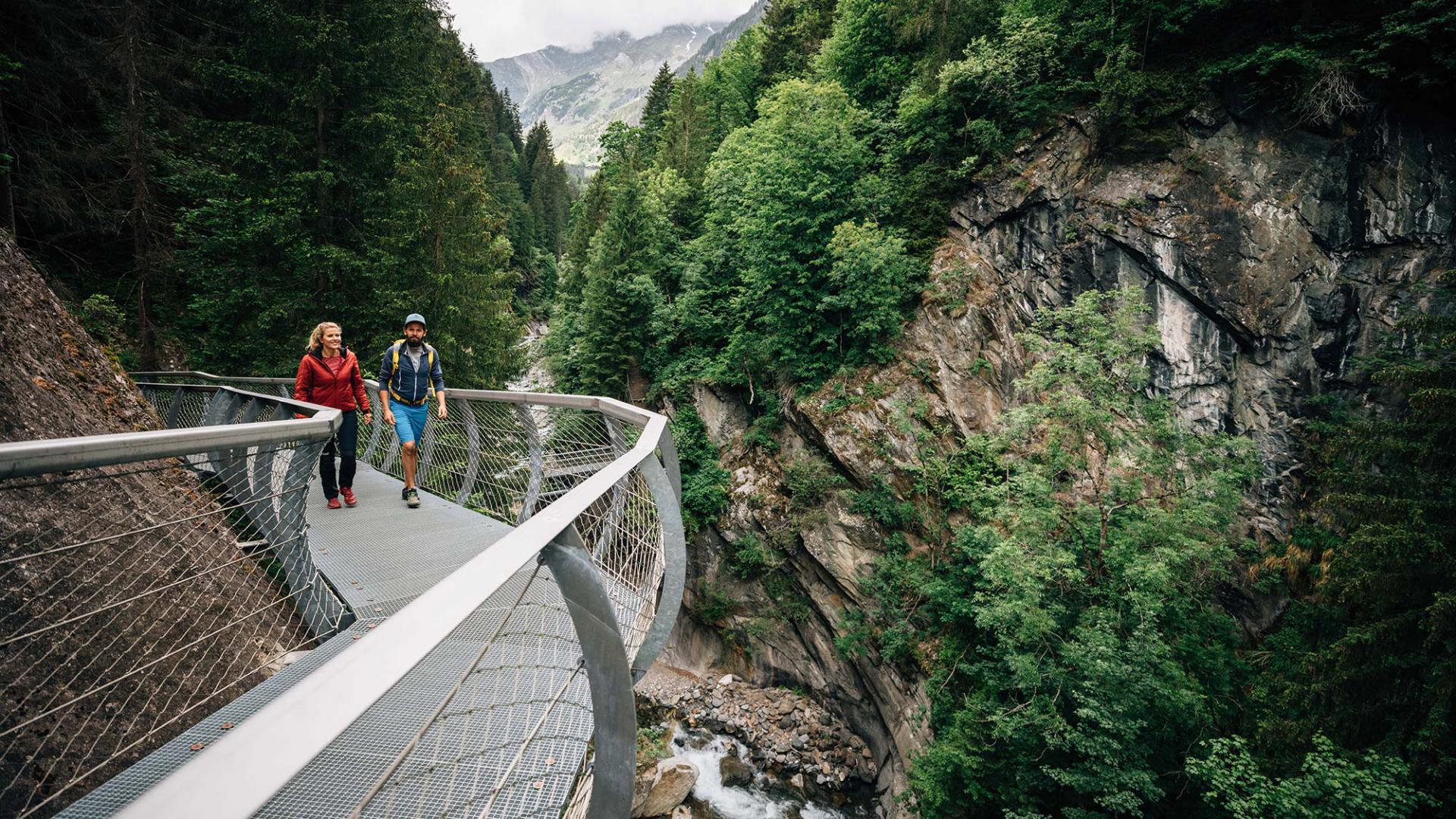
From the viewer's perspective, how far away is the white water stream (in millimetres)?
13359

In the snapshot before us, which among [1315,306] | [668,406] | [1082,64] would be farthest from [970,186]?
[668,406]

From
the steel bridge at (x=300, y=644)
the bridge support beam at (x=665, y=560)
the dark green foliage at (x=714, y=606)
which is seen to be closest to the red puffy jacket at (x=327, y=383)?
the steel bridge at (x=300, y=644)

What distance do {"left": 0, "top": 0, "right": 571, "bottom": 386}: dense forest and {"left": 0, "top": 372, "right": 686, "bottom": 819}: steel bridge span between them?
7383 millimetres

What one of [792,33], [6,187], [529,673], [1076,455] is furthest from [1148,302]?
[6,187]

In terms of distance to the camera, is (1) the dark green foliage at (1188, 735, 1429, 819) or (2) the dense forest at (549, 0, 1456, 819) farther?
(2) the dense forest at (549, 0, 1456, 819)

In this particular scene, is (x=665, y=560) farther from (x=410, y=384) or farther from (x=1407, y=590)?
(x=1407, y=590)

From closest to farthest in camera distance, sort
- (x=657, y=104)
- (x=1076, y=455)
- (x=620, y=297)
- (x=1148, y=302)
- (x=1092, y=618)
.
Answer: (x=1092, y=618) < (x=1076, y=455) < (x=1148, y=302) < (x=620, y=297) < (x=657, y=104)

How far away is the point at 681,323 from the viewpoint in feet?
67.0

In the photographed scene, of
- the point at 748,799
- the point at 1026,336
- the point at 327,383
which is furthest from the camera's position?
the point at 748,799

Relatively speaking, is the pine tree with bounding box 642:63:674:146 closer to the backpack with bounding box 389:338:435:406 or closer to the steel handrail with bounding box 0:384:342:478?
the backpack with bounding box 389:338:435:406

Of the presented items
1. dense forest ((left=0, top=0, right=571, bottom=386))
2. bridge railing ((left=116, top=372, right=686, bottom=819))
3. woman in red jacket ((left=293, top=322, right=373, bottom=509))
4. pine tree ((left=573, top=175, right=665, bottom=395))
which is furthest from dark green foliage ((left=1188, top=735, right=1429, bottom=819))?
pine tree ((left=573, top=175, right=665, bottom=395))

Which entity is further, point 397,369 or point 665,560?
point 397,369

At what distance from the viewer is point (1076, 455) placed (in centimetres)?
1189

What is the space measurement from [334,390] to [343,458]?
777mm
